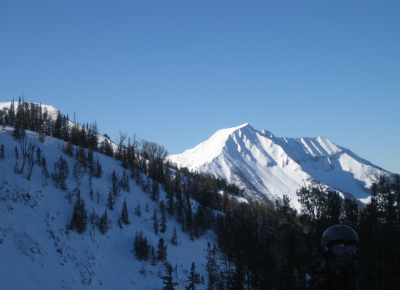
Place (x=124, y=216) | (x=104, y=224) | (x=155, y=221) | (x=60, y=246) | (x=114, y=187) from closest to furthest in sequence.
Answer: (x=60, y=246) < (x=104, y=224) < (x=124, y=216) < (x=155, y=221) < (x=114, y=187)

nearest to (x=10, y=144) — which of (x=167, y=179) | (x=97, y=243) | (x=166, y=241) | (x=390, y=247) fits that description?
→ (x=97, y=243)

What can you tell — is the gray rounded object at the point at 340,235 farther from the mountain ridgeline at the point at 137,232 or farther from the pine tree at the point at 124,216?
the pine tree at the point at 124,216

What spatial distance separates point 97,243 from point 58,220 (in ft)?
20.9

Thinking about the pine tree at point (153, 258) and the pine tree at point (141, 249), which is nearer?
the pine tree at point (153, 258)

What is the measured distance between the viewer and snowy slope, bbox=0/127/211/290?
29.8 metres

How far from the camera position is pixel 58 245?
→ 3550 cm

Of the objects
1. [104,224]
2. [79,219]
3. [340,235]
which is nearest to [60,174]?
[79,219]

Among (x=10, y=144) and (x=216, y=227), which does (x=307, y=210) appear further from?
(x=10, y=144)

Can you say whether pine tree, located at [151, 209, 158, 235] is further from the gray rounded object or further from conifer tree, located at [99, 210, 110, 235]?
the gray rounded object

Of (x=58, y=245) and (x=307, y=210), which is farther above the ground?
(x=307, y=210)

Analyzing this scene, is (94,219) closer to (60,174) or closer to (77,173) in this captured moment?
(60,174)

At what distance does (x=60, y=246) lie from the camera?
117 ft

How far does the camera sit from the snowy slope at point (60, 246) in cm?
2977

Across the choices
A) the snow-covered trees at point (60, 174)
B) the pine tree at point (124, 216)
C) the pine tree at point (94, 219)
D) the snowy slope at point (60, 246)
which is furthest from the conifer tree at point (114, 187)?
the snow-covered trees at point (60, 174)
